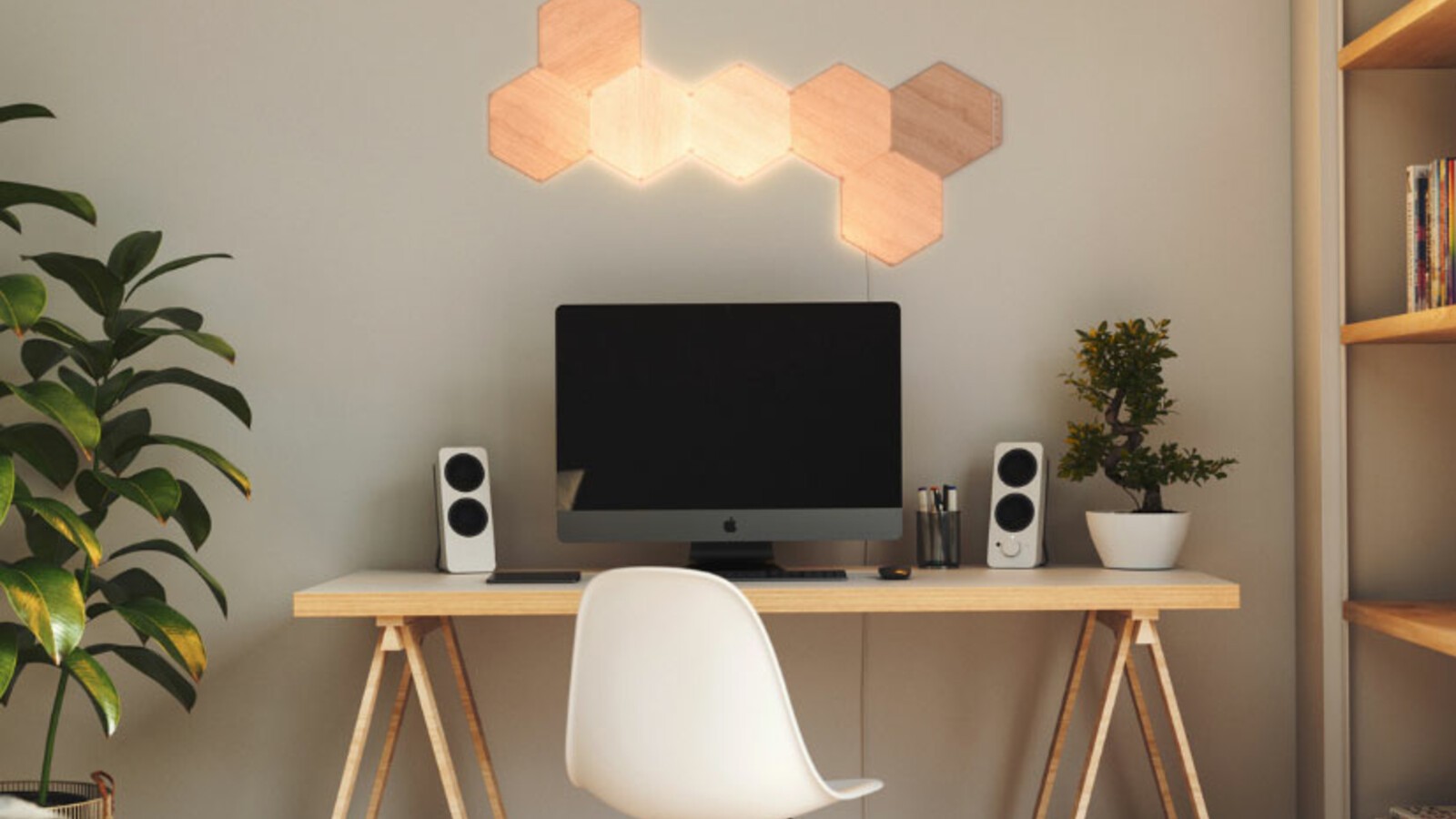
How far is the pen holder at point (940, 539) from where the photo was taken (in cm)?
281

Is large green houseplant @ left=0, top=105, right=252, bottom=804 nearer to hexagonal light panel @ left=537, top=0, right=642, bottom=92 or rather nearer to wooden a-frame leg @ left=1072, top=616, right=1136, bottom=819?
hexagonal light panel @ left=537, top=0, right=642, bottom=92

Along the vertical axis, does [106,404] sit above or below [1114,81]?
below

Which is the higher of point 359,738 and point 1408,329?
point 1408,329

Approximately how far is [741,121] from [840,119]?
0.72 ft

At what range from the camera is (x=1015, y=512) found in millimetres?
2822

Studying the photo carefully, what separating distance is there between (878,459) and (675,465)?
16.6 inches

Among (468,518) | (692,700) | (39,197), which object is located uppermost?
(39,197)

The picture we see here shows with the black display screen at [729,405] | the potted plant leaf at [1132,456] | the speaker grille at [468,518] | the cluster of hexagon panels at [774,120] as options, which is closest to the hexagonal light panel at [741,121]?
the cluster of hexagon panels at [774,120]

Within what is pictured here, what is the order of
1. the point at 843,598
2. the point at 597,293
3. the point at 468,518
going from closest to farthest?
the point at 843,598, the point at 468,518, the point at 597,293

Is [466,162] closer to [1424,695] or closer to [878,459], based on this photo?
[878,459]

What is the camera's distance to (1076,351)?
9.78 ft

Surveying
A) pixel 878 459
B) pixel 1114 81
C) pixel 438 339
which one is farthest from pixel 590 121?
pixel 1114 81

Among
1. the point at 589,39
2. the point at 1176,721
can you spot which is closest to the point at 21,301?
the point at 589,39

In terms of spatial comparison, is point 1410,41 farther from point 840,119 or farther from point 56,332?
point 56,332
